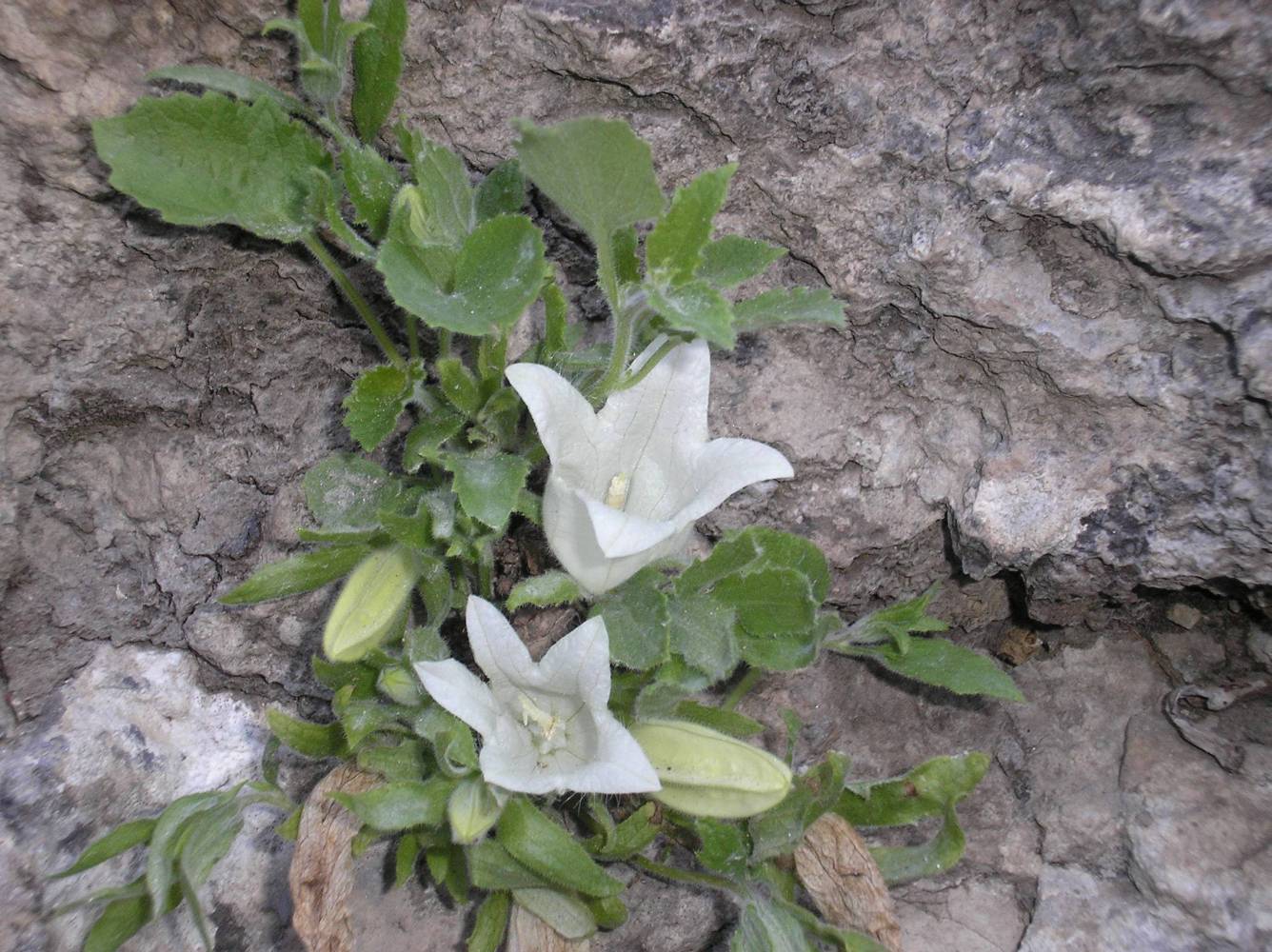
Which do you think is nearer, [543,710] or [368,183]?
[368,183]

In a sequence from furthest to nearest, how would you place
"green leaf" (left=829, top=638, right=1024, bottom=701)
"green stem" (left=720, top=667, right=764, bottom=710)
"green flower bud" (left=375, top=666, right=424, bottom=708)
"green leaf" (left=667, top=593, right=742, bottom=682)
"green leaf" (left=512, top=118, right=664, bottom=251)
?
"green stem" (left=720, top=667, right=764, bottom=710) < "green leaf" (left=829, top=638, right=1024, bottom=701) < "green flower bud" (left=375, top=666, right=424, bottom=708) < "green leaf" (left=667, top=593, right=742, bottom=682) < "green leaf" (left=512, top=118, right=664, bottom=251)

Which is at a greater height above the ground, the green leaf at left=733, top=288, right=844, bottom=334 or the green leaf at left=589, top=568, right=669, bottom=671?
the green leaf at left=733, top=288, right=844, bottom=334

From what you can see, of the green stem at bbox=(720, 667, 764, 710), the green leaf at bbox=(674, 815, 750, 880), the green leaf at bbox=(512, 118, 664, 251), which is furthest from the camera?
the green stem at bbox=(720, 667, 764, 710)

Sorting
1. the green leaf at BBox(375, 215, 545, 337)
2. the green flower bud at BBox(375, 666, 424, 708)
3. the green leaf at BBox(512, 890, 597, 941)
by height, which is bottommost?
the green leaf at BBox(512, 890, 597, 941)

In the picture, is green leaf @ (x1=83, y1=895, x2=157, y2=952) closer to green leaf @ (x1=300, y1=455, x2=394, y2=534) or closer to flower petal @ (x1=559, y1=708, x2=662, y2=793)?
green leaf @ (x1=300, y1=455, x2=394, y2=534)

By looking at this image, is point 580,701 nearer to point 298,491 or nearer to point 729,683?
point 729,683

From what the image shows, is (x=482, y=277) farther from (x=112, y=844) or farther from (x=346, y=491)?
(x=112, y=844)

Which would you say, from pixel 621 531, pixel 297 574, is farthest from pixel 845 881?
pixel 297 574

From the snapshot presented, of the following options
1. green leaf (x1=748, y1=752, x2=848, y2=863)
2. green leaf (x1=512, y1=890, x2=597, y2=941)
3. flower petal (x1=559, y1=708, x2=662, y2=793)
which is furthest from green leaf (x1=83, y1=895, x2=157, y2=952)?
green leaf (x1=748, y1=752, x2=848, y2=863)
